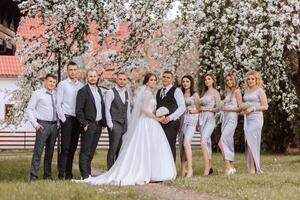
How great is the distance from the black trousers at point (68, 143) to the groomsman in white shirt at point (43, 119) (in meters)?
0.20

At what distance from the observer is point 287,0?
1551 centimetres

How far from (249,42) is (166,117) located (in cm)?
448

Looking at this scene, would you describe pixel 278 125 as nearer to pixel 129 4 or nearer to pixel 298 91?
pixel 298 91

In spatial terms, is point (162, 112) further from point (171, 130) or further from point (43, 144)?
point (43, 144)

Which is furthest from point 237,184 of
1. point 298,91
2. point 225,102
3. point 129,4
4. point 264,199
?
point 298,91

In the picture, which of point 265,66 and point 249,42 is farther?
point 265,66

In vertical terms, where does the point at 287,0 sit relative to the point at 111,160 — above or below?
above

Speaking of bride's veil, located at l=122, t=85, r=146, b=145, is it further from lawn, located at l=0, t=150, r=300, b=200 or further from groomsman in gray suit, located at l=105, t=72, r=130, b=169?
lawn, located at l=0, t=150, r=300, b=200

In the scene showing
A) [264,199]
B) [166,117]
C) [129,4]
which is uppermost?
[129,4]

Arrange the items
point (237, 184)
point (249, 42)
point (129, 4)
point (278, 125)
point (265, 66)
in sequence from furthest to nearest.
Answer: point (278, 125), point (265, 66), point (249, 42), point (129, 4), point (237, 184)

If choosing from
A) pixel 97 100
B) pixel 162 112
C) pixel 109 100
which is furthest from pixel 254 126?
pixel 97 100

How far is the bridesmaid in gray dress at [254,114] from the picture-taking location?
1244cm

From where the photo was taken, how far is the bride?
1096 centimetres

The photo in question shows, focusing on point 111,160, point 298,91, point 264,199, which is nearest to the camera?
point 264,199
